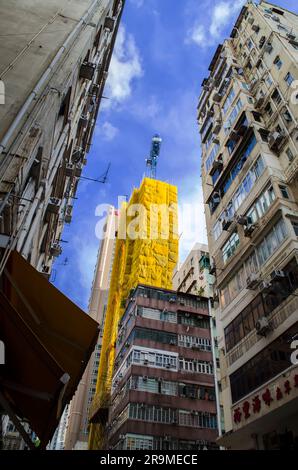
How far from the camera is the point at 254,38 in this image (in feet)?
89.9

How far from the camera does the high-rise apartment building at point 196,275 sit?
141 ft

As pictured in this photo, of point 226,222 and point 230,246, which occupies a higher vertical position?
point 226,222

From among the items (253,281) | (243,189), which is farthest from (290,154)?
(253,281)

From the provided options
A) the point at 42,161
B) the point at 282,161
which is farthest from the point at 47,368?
the point at 282,161

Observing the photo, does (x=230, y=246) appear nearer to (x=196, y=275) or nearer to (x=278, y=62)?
(x=278, y=62)

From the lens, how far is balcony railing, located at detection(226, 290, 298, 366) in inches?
515

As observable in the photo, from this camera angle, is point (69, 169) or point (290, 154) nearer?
point (69, 169)

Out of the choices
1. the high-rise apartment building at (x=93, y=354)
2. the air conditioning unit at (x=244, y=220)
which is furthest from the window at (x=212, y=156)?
the high-rise apartment building at (x=93, y=354)

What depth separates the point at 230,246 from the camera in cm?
1906

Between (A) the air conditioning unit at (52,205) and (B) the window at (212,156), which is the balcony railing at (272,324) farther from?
(B) the window at (212,156)

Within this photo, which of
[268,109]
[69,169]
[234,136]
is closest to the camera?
[69,169]

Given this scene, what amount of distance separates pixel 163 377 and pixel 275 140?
20268 mm

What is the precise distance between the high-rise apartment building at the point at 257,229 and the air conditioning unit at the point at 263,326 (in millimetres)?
43

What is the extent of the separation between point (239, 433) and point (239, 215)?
10.0m
